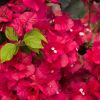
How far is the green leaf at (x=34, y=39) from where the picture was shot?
4.05ft

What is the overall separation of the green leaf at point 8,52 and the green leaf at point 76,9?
35 centimetres

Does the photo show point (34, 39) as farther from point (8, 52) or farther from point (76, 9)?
point (76, 9)

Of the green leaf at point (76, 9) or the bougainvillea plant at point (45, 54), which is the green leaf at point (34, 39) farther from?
the green leaf at point (76, 9)

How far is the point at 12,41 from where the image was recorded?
4.39 ft

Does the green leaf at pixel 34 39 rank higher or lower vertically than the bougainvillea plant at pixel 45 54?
higher

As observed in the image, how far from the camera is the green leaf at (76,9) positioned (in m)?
1.50

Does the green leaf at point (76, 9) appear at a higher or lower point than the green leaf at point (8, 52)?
lower

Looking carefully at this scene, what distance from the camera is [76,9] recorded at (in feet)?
4.92

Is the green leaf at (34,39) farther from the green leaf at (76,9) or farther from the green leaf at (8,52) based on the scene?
the green leaf at (76,9)

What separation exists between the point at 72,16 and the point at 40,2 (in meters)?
0.17

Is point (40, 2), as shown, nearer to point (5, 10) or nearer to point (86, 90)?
point (5, 10)

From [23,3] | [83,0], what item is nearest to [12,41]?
[23,3]

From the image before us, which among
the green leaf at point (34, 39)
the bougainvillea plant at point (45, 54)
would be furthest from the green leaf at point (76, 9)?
the green leaf at point (34, 39)

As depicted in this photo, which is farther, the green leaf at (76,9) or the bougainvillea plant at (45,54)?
the green leaf at (76,9)
